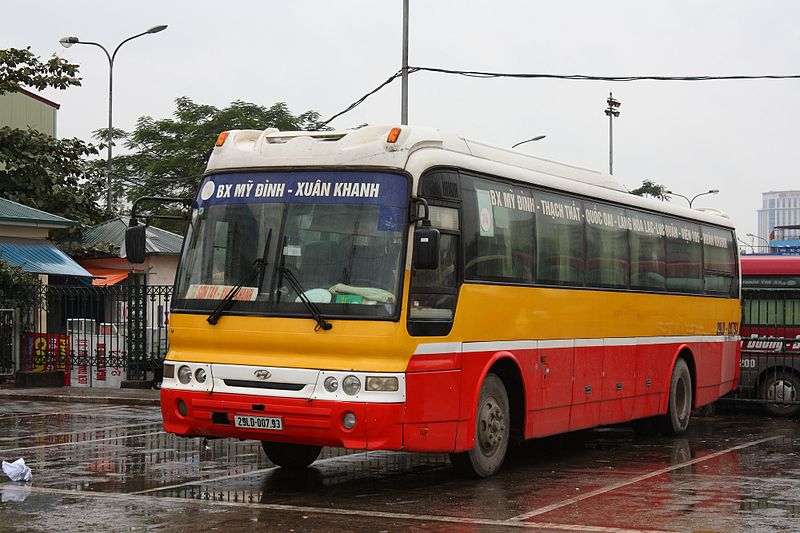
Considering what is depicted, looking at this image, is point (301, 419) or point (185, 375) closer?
point (301, 419)

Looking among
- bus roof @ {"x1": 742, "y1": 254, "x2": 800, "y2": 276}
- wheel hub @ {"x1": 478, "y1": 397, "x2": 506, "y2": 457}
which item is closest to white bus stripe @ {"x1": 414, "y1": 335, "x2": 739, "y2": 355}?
wheel hub @ {"x1": 478, "y1": 397, "x2": 506, "y2": 457}

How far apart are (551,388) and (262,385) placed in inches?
151

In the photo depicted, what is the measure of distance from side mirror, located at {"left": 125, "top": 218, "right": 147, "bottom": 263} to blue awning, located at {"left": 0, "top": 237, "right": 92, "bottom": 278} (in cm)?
1992

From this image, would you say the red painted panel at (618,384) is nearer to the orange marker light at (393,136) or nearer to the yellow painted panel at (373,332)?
the yellow painted panel at (373,332)

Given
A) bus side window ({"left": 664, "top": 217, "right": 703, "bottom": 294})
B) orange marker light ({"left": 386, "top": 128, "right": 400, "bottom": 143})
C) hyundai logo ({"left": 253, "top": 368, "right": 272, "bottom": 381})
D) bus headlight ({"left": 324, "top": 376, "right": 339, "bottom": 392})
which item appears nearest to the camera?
bus headlight ({"left": 324, "top": 376, "right": 339, "bottom": 392})

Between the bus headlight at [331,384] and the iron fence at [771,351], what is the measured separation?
1172 cm

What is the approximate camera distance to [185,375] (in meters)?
11.9

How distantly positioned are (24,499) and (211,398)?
1.81 meters

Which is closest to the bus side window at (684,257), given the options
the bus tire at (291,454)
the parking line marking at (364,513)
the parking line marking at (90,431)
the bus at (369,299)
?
the bus at (369,299)

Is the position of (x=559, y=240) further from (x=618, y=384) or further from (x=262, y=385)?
(x=262, y=385)

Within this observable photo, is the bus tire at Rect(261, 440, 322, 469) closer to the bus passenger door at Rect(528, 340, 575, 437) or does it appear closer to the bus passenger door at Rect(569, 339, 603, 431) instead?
the bus passenger door at Rect(528, 340, 575, 437)

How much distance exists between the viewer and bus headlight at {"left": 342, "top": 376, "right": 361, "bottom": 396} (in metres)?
11.1

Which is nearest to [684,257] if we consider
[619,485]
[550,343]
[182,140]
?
[550,343]

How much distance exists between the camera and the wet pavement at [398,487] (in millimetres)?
10070
